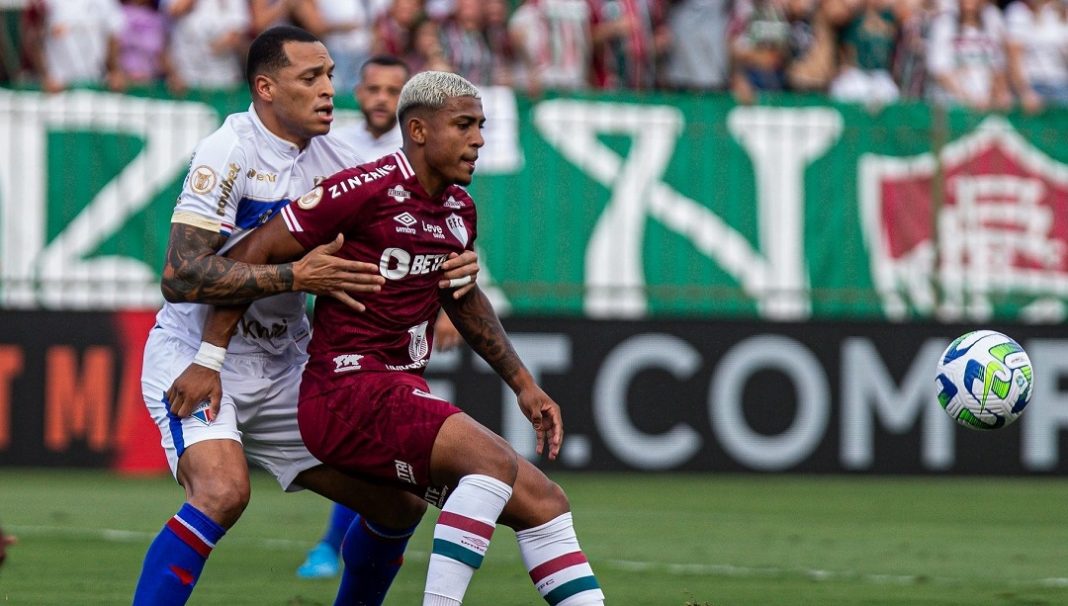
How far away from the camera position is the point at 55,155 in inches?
564

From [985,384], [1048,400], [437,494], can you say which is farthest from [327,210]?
[1048,400]

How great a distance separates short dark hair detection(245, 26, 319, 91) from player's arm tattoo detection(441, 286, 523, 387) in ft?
3.68

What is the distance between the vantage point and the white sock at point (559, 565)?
6.13 metres

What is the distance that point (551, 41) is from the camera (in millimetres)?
15953

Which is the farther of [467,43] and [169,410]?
[467,43]

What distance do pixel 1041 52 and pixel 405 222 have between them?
12171 millimetres

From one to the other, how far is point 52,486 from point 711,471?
17.5 feet

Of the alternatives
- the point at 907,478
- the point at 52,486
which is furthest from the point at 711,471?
the point at 52,486

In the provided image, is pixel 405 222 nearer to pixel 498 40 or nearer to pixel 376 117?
pixel 376 117

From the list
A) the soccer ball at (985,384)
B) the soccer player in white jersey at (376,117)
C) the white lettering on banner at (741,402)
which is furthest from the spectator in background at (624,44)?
the soccer ball at (985,384)

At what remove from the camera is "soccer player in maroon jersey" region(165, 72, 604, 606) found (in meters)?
6.06

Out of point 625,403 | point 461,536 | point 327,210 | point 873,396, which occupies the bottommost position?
point 625,403

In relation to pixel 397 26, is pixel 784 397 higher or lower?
lower

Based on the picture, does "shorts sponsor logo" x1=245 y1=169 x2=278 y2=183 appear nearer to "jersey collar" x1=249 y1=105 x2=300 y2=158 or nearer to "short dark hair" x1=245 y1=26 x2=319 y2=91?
"jersey collar" x1=249 y1=105 x2=300 y2=158
